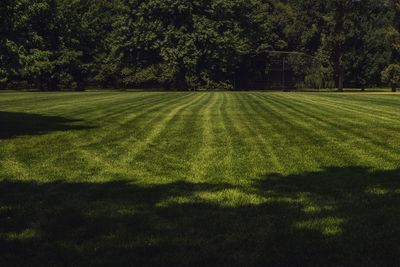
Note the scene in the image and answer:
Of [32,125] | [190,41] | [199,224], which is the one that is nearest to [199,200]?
[199,224]

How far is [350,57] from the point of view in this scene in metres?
83.0

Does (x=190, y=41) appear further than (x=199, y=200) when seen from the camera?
Yes

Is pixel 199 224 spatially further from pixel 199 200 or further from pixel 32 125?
pixel 32 125

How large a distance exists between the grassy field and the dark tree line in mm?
53439

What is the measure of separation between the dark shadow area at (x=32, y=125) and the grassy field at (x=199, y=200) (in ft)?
1.67

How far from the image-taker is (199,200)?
6949 mm

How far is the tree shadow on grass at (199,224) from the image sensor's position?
4832 millimetres

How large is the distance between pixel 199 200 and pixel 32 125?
1116cm

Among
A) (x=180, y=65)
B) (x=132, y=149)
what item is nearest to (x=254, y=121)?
(x=132, y=149)

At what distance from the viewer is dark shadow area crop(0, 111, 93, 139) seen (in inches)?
566

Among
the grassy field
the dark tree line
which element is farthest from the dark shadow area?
the dark tree line

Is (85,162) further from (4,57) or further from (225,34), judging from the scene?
(225,34)

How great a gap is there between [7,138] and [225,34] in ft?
194

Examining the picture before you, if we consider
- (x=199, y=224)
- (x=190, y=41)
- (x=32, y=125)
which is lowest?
(x=199, y=224)
